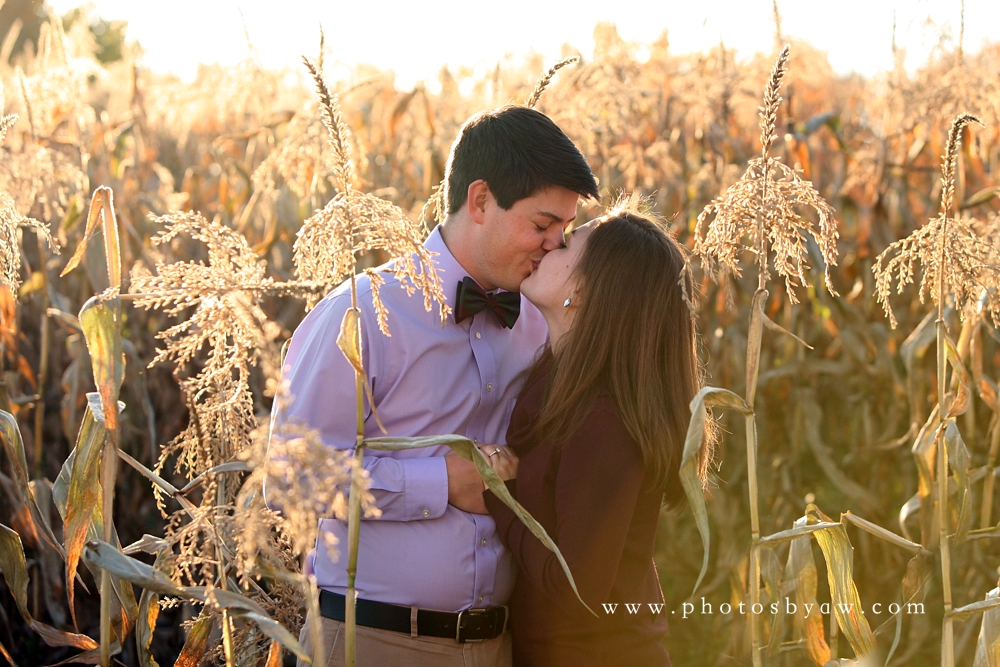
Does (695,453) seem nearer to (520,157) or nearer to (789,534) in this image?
(789,534)

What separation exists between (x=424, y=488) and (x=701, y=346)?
0.89m

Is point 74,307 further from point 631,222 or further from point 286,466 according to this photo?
point 286,466

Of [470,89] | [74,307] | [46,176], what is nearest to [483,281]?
[46,176]

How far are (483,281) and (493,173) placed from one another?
254 millimetres

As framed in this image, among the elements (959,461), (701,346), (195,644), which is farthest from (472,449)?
(701,346)

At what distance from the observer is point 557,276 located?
6.42ft

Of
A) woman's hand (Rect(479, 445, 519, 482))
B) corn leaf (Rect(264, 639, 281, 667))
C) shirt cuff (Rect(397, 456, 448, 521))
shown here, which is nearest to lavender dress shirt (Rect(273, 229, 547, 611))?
shirt cuff (Rect(397, 456, 448, 521))

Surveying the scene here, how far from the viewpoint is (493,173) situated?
196 centimetres

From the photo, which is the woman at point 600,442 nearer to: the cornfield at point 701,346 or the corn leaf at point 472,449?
the cornfield at point 701,346

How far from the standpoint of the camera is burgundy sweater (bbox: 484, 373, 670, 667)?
Result: 1.70 meters

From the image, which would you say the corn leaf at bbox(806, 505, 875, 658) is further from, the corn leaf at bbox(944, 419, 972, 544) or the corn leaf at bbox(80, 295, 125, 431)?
the corn leaf at bbox(80, 295, 125, 431)

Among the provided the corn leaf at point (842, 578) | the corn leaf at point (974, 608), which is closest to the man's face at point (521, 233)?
the corn leaf at point (842, 578)

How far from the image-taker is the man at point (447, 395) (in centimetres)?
178

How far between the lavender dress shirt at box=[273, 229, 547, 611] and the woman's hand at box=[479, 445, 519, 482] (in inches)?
4.1
